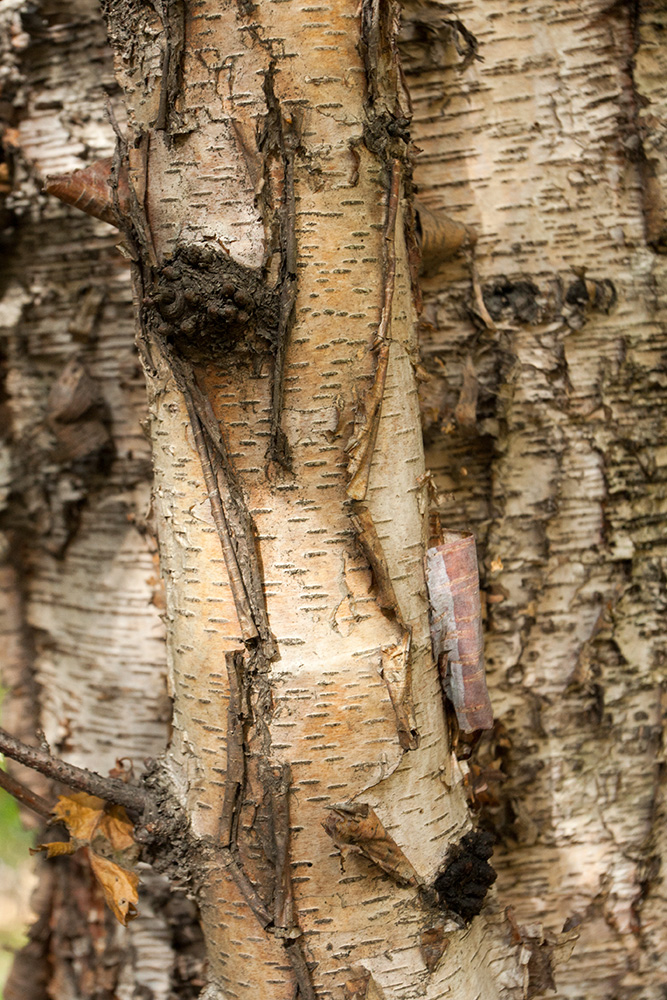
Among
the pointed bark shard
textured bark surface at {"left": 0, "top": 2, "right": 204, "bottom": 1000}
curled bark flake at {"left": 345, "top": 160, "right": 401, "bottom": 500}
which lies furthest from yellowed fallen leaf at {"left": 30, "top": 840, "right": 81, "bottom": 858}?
the pointed bark shard

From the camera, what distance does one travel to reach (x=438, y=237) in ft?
4.49

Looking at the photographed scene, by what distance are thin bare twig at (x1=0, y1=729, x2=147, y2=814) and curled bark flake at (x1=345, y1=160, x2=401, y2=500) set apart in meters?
0.57

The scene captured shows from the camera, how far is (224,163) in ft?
3.40

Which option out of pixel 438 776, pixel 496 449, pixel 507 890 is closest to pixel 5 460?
pixel 496 449

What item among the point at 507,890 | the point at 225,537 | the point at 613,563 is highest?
the point at 613,563

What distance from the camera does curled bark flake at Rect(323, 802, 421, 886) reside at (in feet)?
3.46

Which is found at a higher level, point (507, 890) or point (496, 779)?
point (496, 779)

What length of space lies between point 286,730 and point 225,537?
0.27m

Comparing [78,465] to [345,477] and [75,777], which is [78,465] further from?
[345,477]

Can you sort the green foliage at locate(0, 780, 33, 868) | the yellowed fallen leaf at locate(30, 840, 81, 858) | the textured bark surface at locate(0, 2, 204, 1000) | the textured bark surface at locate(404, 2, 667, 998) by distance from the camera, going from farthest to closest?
the green foliage at locate(0, 780, 33, 868), the textured bark surface at locate(0, 2, 204, 1000), the textured bark surface at locate(404, 2, 667, 998), the yellowed fallen leaf at locate(30, 840, 81, 858)

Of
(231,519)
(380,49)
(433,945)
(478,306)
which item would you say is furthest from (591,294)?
(433,945)

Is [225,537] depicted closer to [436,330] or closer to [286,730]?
[286,730]

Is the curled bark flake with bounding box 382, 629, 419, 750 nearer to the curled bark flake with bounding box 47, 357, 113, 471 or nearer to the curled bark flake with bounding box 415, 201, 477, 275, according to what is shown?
the curled bark flake with bounding box 415, 201, 477, 275

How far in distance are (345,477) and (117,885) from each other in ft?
2.43
